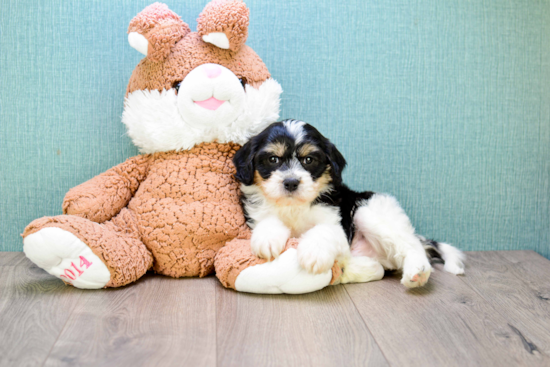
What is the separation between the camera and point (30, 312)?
1542 millimetres

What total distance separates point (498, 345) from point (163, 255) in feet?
3.99

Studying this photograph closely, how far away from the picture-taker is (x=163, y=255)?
1835 mm

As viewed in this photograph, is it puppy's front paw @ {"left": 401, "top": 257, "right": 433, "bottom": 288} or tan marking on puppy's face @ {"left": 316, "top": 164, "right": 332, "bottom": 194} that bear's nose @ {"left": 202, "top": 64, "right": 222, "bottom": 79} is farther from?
puppy's front paw @ {"left": 401, "top": 257, "right": 433, "bottom": 288}

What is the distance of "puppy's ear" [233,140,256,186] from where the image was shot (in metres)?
1.80

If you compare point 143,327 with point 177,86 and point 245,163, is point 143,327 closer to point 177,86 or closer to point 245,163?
point 245,163

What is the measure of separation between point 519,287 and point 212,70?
1.53m

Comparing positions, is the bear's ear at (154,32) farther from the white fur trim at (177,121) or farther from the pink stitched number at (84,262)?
the pink stitched number at (84,262)

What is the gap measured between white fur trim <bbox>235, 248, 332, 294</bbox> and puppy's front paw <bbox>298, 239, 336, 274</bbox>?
0.03 m

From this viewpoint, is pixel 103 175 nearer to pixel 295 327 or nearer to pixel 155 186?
pixel 155 186

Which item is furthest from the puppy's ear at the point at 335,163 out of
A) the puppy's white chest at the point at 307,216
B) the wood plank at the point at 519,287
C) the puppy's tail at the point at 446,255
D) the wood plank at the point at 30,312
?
the wood plank at the point at 30,312

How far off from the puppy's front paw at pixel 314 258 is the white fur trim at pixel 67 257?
0.71 m

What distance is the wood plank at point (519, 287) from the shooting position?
150cm

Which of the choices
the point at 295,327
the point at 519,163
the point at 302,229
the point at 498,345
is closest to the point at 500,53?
the point at 519,163

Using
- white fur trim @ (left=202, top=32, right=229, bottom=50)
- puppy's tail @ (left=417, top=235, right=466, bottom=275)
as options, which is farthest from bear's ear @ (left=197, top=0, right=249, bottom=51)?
puppy's tail @ (left=417, top=235, right=466, bottom=275)
